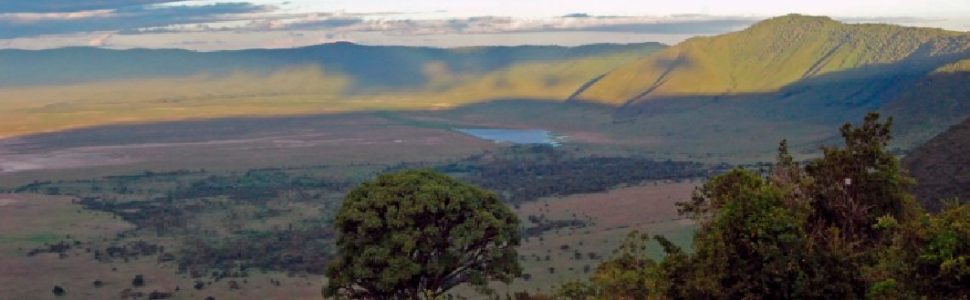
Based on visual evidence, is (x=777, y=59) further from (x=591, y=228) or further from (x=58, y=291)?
(x=58, y=291)

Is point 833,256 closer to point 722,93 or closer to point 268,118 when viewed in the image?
point 722,93

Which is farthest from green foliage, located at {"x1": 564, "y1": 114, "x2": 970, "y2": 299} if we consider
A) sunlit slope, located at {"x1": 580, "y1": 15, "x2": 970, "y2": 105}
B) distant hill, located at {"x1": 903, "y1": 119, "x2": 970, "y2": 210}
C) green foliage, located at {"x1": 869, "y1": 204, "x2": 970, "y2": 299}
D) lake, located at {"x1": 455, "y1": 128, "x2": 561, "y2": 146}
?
sunlit slope, located at {"x1": 580, "y1": 15, "x2": 970, "y2": 105}

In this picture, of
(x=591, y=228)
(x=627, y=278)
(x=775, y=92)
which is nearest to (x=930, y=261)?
(x=627, y=278)

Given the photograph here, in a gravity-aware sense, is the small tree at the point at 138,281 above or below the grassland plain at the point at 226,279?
above

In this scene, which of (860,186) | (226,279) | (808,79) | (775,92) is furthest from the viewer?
(808,79)

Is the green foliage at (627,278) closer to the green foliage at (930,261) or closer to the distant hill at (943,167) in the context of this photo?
the green foliage at (930,261)

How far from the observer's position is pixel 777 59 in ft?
594

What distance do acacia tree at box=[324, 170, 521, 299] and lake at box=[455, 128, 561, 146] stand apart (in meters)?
103

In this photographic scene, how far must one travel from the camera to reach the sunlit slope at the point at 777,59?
160875 millimetres

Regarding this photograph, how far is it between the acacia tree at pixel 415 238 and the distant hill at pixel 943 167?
57.8ft

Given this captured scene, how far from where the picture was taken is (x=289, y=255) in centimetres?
5047

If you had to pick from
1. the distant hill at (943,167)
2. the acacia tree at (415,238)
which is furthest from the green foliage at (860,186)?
the distant hill at (943,167)

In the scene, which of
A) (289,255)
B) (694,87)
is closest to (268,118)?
(694,87)

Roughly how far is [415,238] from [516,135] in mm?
121644
